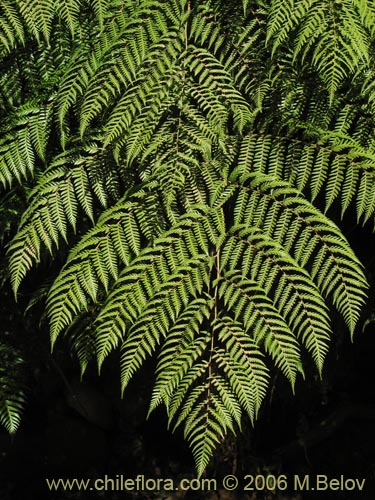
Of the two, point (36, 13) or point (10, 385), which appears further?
point (10, 385)

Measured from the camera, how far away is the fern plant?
164cm

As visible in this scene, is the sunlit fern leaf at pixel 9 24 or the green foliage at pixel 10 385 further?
the green foliage at pixel 10 385

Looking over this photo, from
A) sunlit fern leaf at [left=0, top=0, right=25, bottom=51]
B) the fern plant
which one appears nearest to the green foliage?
the fern plant

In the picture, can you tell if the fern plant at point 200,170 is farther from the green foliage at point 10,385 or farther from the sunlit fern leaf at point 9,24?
the green foliage at point 10,385

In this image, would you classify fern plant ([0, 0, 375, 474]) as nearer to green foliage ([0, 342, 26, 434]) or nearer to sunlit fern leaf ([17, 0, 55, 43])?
sunlit fern leaf ([17, 0, 55, 43])

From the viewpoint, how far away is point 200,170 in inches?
72.1

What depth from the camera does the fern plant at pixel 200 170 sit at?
64.6 inches

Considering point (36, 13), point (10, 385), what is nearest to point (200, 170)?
point (36, 13)

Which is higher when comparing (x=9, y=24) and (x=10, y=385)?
(x=9, y=24)

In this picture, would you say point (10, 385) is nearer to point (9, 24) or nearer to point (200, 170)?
point (200, 170)

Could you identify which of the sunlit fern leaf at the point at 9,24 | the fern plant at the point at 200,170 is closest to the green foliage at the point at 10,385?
the fern plant at the point at 200,170

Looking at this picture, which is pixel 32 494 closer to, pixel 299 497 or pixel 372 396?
pixel 299 497

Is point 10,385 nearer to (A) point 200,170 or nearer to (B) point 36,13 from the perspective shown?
(A) point 200,170

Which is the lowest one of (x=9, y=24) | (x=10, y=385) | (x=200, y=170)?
(x=10, y=385)
